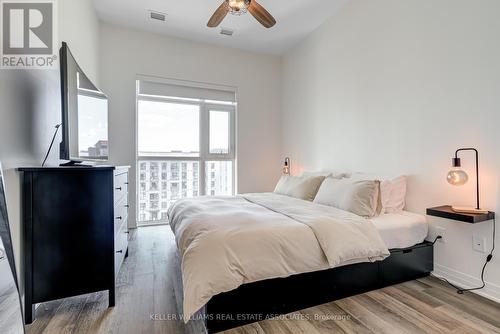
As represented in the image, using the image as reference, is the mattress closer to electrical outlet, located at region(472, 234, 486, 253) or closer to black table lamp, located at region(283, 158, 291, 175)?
electrical outlet, located at region(472, 234, 486, 253)

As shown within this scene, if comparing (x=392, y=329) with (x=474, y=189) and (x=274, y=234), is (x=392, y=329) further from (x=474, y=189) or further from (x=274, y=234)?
(x=474, y=189)

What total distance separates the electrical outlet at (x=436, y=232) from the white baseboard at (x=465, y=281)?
0.23 meters

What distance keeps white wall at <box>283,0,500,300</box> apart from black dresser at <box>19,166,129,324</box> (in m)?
2.67

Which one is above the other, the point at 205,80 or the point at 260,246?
the point at 205,80

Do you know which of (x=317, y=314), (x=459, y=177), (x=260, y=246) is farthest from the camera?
(x=459, y=177)

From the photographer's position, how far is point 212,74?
14.0ft

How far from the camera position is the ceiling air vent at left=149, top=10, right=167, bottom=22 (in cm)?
336

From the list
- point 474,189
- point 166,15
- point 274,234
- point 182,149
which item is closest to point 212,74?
point 166,15

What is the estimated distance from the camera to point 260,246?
5.20 feet

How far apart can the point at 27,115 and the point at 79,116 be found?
11.6 inches

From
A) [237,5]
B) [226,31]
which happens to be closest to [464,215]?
[237,5]

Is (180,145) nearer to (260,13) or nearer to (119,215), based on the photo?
(119,215)

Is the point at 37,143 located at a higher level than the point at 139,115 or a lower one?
lower

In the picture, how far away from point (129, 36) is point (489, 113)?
4347 mm
